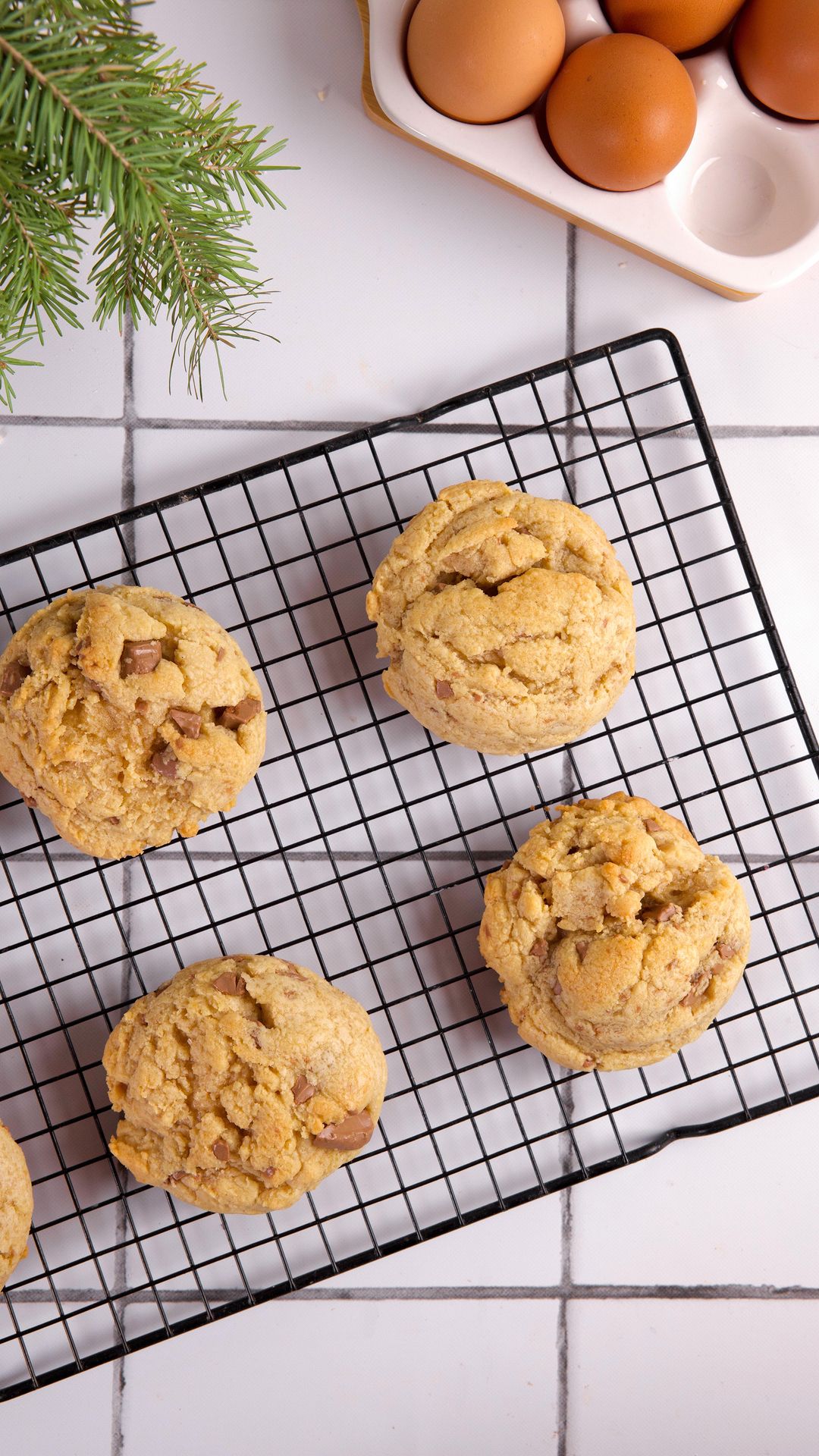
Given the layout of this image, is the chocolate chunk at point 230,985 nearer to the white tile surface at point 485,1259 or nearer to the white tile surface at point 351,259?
the white tile surface at point 485,1259

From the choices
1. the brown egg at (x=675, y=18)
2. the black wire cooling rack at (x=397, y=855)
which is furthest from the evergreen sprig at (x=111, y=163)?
the brown egg at (x=675, y=18)

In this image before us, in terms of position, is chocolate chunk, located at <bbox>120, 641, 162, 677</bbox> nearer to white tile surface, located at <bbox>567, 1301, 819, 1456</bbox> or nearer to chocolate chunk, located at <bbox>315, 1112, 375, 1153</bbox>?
chocolate chunk, located at <bbox>315, 1112, 375, 1153</bbox>

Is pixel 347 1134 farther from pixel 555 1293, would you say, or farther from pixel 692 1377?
pixel 692 1377

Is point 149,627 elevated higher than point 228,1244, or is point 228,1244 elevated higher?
point 149,627

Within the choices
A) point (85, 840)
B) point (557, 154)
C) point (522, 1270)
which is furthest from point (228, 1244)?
point (557, 154)

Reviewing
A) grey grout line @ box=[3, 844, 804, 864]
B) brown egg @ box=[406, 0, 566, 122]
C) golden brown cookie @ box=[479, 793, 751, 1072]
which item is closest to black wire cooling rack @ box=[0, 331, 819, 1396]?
grey grout line @ box=[3, 844, 804, 864]

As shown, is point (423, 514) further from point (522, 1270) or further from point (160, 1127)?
point (522, 1270)

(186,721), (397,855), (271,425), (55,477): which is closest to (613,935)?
(397,855)

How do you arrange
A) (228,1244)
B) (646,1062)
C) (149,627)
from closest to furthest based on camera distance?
(149,627)
(646,1062)
(228,1244)
